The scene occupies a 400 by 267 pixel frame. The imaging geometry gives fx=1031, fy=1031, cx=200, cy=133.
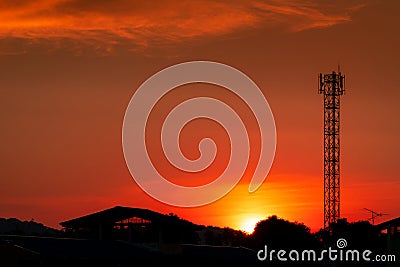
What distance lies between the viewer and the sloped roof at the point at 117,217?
8669cm

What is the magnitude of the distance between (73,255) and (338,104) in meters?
39.1

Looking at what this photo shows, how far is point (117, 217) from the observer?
3447 inches

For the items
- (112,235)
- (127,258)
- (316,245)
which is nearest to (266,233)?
(316,245)

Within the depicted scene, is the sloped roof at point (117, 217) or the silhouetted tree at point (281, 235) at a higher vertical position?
the silhouetted tree at point (281, 235)

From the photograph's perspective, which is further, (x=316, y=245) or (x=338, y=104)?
(x=316, y=245)

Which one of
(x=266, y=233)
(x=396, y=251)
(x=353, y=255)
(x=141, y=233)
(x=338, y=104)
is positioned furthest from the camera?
(x=266, y=233)

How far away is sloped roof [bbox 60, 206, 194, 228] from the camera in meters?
86.7

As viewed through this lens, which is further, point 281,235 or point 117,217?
point 281,235

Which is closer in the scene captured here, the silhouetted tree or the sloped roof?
the sloped roof

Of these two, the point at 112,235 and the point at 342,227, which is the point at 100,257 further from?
the point at 342,227

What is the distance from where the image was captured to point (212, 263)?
83938 mm

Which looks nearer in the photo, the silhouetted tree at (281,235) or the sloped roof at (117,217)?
the sloped roof at (117,217)

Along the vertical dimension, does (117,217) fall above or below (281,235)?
below

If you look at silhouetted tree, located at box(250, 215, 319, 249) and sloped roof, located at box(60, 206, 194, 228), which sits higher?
silhouetted tree, located at box(250, 215, 319, 249)
